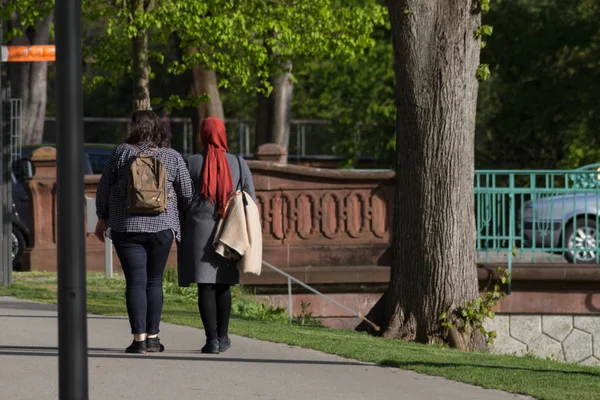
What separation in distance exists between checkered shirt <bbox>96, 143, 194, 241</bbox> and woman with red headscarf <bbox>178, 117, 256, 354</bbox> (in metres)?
0.10

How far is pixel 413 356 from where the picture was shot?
9477 millimetres

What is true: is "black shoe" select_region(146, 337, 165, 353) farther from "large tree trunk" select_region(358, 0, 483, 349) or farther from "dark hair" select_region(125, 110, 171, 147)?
"large tree trunk" select_region(358, 0, 483, 349)

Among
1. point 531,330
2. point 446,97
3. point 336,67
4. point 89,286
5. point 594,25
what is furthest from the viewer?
point 336,67

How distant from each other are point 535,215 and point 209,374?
848 cm

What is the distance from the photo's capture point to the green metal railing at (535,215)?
15766mm

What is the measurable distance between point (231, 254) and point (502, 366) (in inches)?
87.8

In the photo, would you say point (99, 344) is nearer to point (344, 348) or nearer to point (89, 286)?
point (344, 348)

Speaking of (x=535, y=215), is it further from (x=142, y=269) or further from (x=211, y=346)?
(x=142, y=269)

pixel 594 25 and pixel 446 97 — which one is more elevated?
pixel 594 25

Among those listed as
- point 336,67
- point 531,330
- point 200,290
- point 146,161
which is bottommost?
point 531,330

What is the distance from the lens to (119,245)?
855 cm

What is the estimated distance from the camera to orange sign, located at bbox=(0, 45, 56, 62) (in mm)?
13906

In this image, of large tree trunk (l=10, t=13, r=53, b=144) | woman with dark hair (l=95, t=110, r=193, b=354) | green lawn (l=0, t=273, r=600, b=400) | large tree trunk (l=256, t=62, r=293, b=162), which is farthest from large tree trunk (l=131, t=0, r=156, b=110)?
woman with dark hair (l=95, t=110, r=193, b=354)

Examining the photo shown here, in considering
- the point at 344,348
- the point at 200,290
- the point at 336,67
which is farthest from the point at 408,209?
the point at 336,67
